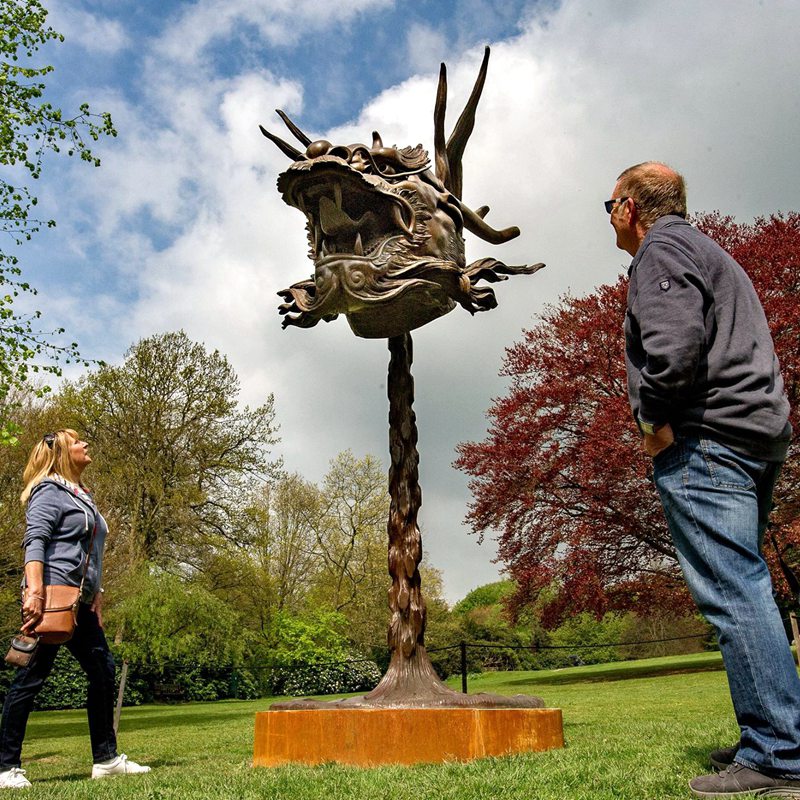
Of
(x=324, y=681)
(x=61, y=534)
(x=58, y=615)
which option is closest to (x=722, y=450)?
(x=58, y=615)

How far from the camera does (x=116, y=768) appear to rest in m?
4.38

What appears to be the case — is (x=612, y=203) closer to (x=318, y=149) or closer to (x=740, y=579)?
(x=740, y=579)

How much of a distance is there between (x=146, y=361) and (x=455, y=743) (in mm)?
20300

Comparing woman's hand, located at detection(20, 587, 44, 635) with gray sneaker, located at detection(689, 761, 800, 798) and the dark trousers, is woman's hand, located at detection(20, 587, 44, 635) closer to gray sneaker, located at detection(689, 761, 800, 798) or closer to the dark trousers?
the dark trousers

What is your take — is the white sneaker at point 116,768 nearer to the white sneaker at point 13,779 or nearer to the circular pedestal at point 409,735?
the white sneaker at point 13,779

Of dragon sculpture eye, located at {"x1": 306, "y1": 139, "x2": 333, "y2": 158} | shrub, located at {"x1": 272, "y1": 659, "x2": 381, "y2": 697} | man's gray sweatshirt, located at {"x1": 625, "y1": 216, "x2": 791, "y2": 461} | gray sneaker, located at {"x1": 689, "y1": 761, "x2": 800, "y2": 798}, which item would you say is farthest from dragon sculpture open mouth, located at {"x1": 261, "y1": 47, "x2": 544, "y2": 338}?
shrub, located at {"x1": 272, "y1": 659, "x2": 381, "y2": 697}

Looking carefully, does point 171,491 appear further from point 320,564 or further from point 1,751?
point 1,751

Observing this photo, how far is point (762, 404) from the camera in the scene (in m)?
2.55

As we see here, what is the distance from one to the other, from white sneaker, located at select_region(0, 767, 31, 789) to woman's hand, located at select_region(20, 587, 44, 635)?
721 mm

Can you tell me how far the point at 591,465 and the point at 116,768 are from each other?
47.3ft

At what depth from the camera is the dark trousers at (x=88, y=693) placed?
4168 mm

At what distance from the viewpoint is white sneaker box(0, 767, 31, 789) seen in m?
3.87

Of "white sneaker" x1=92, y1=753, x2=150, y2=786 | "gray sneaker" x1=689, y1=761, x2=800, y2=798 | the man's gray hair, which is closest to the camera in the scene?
"gray sneaker" x1=689, y1=761, x2=800, y2=798

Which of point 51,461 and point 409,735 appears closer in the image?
point 409,735
